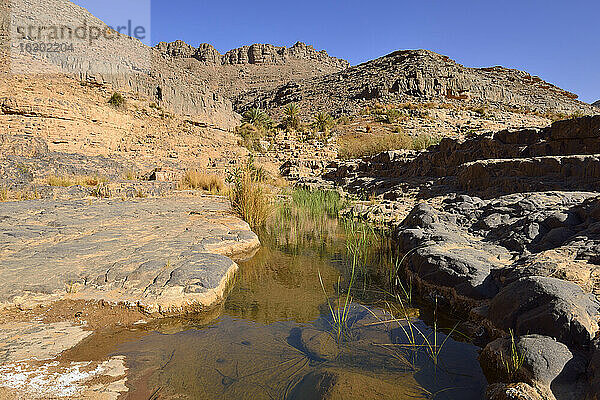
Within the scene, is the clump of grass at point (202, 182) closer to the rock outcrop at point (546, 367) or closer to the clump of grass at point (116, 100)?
the clump of grass at point (116, 100)

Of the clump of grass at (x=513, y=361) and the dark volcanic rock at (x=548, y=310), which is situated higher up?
the dark volcanic rock at (x=548, y=310)

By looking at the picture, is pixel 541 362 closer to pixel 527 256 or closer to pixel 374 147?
pixel 527 256

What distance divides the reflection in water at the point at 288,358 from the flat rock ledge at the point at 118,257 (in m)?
0.24

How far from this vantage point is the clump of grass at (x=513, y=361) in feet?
4.58

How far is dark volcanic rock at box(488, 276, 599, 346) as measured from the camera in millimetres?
1441

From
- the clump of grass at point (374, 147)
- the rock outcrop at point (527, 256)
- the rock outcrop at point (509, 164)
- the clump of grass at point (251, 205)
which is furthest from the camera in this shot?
the clump of grass at point (374, 147)

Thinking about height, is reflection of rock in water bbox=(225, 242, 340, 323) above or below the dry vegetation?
below

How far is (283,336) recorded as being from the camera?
1951 millimetres

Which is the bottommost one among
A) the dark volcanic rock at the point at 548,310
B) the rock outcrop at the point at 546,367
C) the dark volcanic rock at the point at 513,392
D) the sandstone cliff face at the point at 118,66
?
the dark volcanic rock at the point at 513,392

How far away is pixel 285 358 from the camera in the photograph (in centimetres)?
173

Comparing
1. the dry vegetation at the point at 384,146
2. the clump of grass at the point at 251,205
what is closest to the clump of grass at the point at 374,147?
the dry vegetation at the point at 384,146

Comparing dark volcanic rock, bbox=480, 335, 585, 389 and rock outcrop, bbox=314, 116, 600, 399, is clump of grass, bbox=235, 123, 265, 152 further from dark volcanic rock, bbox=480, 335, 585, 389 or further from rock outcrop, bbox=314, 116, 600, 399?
dark volcanic rock, bbox=480, 335, 585, 389

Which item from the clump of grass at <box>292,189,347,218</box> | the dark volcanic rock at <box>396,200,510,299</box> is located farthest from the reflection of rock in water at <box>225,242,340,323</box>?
the clump of grass at <box>292,189,347,218</box>

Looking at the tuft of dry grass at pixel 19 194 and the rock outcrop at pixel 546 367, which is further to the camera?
the tuft of dry grass at pixel 19 194
